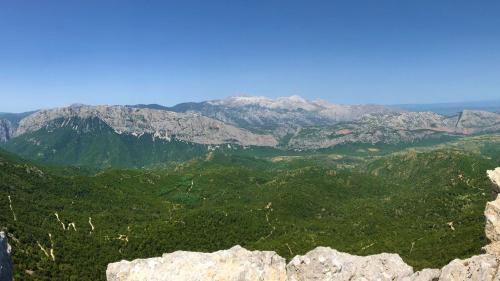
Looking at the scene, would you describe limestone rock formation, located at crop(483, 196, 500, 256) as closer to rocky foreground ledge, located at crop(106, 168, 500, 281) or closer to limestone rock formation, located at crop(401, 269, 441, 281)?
rocky foreground ledge, located at crop(106, 168, 500, 281)

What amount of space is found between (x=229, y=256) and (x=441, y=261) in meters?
163

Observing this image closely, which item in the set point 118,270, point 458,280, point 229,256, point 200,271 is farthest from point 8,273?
point 458,280

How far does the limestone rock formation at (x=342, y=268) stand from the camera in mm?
63094

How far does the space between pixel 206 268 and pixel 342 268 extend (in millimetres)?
20947

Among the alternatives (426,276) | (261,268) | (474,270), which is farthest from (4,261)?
(474,270)

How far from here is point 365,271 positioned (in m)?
63.4

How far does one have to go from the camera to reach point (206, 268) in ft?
208

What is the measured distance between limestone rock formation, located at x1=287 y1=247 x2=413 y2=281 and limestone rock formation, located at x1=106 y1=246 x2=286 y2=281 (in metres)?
2.80

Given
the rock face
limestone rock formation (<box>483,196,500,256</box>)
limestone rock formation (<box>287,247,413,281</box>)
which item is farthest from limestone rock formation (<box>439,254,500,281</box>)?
the rock face

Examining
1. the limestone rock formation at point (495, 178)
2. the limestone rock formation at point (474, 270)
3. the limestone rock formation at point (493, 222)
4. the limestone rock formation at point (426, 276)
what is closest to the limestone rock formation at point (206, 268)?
the limestone rock formation at point (426, 276)

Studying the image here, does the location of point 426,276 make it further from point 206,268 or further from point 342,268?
point 206,268

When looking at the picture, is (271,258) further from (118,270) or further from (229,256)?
(118,270)

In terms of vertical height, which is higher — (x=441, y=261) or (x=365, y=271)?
(x=365, y=271)

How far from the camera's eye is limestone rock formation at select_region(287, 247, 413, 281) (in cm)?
6309
